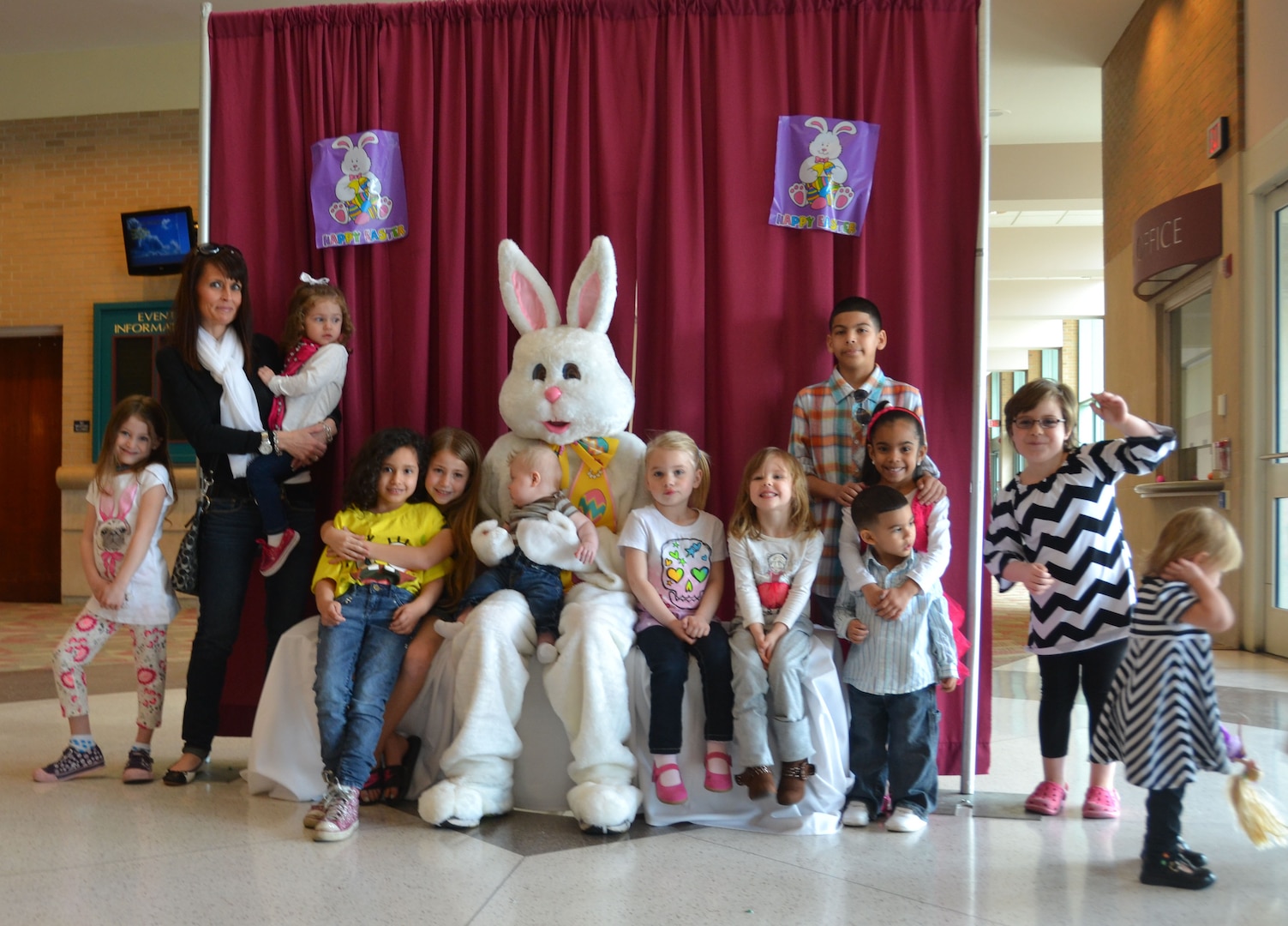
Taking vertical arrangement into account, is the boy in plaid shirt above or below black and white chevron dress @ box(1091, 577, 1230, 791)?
above

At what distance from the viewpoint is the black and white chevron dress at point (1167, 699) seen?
2.12m

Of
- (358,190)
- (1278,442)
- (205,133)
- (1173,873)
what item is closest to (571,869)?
(1173,873)

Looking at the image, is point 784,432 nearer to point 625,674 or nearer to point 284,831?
point 625,674

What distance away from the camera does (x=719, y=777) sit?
2471 mm

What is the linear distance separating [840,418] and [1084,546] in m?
0.70

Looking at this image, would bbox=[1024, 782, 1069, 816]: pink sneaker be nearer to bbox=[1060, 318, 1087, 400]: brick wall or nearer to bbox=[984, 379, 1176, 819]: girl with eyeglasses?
bbox=[984, 379, 1176, 819]: girl with eyeglasses

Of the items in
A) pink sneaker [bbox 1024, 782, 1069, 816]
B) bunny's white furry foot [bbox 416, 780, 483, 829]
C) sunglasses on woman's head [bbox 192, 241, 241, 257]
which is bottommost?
pink sneaker [bbox 1024, 782, 1069, 816]

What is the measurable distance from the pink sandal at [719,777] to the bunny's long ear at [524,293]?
127 cm

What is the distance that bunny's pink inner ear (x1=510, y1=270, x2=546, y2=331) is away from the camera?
3.00 metres

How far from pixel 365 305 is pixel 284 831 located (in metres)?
1.59

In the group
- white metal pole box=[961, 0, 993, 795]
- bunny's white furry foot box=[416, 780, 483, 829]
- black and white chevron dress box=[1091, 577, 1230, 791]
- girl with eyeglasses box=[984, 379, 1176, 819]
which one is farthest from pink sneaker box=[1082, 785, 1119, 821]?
bunny's white furry foot box=[416, 780, 483, 829]

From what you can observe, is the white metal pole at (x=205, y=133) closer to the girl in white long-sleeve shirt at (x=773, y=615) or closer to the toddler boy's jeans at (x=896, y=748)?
the girl in white long-sleeve shirt at (x=773, y=615)

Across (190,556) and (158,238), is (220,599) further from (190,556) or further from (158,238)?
(158,238)

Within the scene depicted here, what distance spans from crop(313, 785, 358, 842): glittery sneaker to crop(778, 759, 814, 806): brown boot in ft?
3.23
